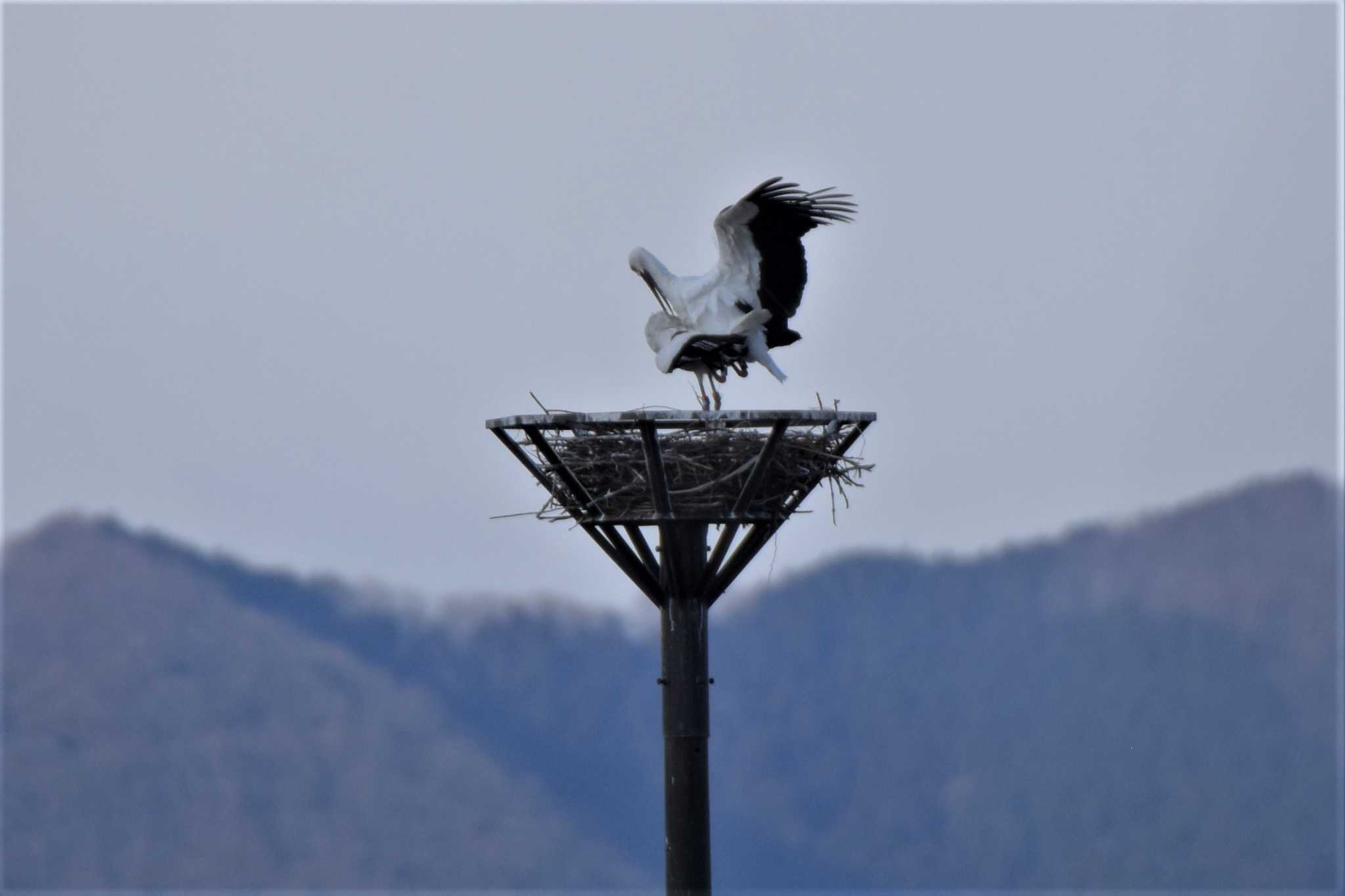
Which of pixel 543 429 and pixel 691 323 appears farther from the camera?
pixel 691 323

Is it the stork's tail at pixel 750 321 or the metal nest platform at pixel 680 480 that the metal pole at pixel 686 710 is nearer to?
the metal nest platform at pixel 680 480

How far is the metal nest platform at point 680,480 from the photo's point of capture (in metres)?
7.95

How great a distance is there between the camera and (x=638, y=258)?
889cm

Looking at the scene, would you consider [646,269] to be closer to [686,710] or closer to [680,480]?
[680,480]

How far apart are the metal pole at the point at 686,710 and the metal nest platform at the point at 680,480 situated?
1.2 inches

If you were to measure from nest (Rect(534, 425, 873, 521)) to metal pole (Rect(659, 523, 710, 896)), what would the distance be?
0.68ft

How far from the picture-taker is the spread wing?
28.4ft

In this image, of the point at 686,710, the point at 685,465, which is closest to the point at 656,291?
the point at 685,465

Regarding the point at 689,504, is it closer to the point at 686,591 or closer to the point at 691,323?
the point at 686,591

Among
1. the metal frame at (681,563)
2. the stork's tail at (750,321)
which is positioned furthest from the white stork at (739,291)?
the metal frame at (681,563)

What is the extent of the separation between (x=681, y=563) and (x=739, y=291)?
1874mm

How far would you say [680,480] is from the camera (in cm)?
828

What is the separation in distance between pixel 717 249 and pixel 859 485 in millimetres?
1746

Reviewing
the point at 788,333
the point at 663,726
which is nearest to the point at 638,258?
the point at 788,333
